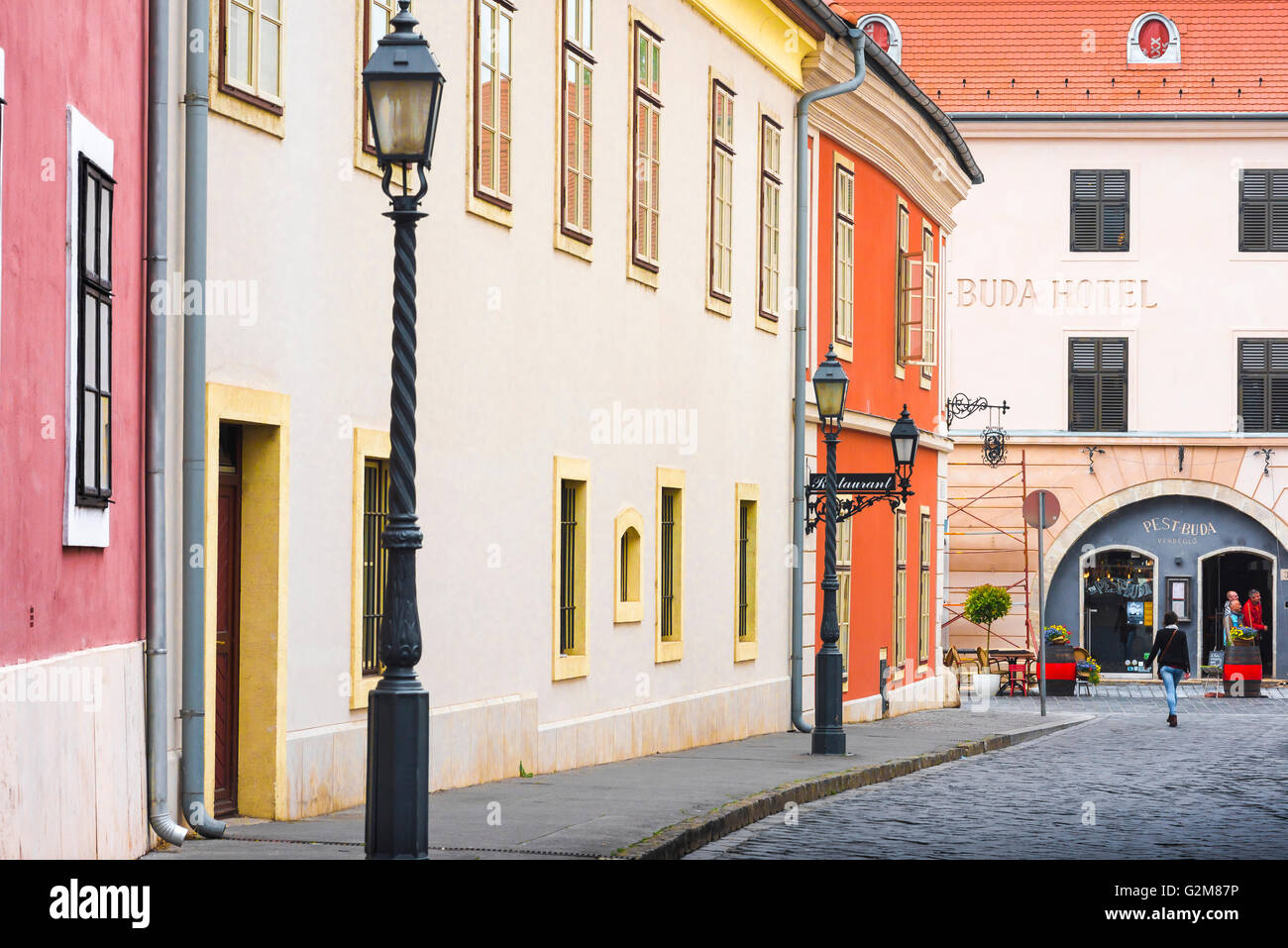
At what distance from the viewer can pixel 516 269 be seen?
1560cm

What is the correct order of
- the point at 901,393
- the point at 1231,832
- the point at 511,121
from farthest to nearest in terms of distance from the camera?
the point at 901,393 < the point at 511,121 < the point at 1231,832

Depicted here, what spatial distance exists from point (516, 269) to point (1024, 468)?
1047 inches

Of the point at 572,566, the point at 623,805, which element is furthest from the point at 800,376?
the point at 623,805

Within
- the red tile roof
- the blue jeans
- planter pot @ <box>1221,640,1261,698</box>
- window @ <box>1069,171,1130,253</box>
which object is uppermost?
the red tile roof

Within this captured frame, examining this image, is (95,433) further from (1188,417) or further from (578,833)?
(1188,417)

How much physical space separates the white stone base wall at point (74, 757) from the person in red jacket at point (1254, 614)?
32.6 meters

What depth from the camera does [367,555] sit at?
1330 cm

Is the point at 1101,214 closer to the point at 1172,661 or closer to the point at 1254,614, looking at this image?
the point at 1254,614

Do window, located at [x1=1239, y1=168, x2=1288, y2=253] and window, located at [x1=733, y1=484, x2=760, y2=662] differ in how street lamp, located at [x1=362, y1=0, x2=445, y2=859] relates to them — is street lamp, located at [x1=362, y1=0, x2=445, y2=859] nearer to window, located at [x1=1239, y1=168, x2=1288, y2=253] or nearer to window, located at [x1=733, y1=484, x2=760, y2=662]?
window, located at [x1=733, y1=484, x2=760, y2=662]

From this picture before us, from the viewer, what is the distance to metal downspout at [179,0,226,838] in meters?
10.8

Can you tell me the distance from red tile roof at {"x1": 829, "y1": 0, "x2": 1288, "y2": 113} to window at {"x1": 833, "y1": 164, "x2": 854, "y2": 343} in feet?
54.4

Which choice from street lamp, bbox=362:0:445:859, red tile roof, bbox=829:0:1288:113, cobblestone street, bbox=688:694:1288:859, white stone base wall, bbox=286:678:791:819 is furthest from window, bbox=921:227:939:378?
street lamp, bbox=362:0:445:859

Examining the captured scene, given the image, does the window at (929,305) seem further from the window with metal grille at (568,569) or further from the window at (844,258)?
the window with metal grille at (568,569)
